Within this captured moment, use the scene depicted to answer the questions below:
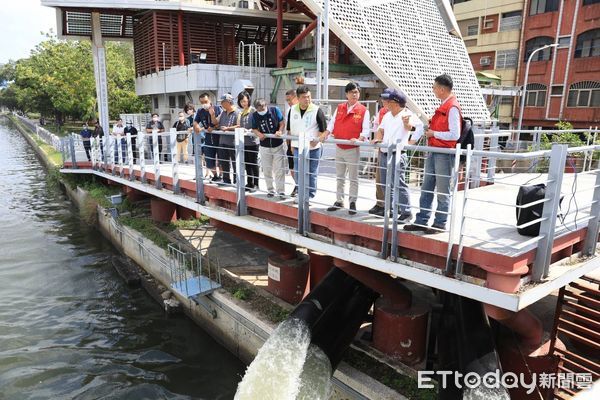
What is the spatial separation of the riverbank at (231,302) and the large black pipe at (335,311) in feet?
1.13

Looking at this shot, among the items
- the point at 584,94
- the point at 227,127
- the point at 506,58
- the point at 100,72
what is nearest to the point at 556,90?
the point at 584,94

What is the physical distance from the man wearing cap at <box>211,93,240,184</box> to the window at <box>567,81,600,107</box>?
77.2ft

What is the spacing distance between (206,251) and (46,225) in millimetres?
9178

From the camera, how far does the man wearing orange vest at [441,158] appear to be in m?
4.54

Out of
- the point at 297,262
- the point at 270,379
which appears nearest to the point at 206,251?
the point at 297,262

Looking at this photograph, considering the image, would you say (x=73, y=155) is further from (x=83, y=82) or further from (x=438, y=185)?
(x=83, y=82)

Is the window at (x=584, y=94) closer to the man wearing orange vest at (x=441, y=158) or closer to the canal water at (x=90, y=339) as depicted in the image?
the man wearing orange vest at (x=441, y=158)

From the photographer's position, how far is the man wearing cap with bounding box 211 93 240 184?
7.57 metres

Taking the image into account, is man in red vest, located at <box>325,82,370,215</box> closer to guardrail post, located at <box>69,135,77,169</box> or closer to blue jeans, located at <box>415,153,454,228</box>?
blue jeans, located at <box>415,153,454,228</box>

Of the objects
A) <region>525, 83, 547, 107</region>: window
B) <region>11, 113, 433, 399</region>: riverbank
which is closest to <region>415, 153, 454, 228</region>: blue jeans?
<region>11, 113, 433, 399</region>: riverbank

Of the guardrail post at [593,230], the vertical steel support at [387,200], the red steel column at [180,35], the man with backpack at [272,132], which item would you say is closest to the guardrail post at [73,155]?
the red steel column at [180,35]

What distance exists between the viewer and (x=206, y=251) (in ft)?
31.5

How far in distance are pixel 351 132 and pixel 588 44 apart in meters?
24.9

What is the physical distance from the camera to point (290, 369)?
5512 mm
